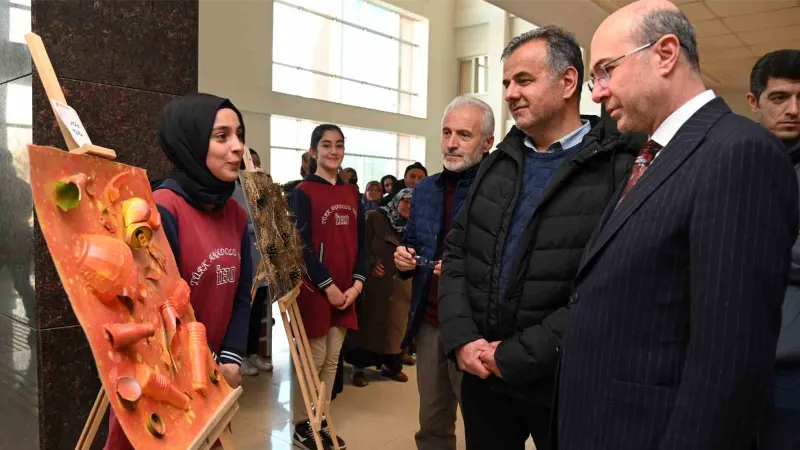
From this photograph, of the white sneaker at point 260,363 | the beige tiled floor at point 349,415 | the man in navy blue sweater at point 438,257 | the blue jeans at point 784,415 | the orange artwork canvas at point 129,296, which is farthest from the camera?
the white sneaker at point 260,363

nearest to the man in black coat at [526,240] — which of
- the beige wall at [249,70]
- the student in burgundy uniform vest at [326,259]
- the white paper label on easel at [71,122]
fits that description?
the white paper label on easel at [71,122]

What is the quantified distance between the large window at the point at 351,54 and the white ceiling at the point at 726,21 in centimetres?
575

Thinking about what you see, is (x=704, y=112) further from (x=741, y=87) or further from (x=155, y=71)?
(x=741, y=87)

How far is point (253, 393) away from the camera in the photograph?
12.1ft

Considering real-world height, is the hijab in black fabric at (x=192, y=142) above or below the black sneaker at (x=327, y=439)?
above

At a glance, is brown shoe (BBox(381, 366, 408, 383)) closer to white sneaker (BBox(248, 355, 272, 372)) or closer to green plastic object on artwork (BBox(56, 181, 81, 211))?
white sneaker (BBox(248, 355, 272, 372))

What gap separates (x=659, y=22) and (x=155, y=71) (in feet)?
6.69

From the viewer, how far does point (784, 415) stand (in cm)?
137

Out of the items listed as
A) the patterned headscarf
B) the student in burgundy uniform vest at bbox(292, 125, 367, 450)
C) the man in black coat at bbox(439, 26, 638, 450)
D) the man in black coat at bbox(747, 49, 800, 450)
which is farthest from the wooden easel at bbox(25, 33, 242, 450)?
the patterned headscarf

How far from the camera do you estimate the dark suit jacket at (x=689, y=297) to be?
876mm

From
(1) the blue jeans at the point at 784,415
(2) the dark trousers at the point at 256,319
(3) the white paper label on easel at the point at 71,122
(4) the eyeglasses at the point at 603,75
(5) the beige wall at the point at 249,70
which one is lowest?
(2) the dark trousers at the point at 256,319

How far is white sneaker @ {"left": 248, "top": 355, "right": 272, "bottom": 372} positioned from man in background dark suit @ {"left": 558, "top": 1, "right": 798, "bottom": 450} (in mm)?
3362

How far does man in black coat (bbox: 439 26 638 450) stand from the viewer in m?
1.50

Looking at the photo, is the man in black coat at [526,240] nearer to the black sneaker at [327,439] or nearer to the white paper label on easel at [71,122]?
the white paper label on easel at [71,122]
